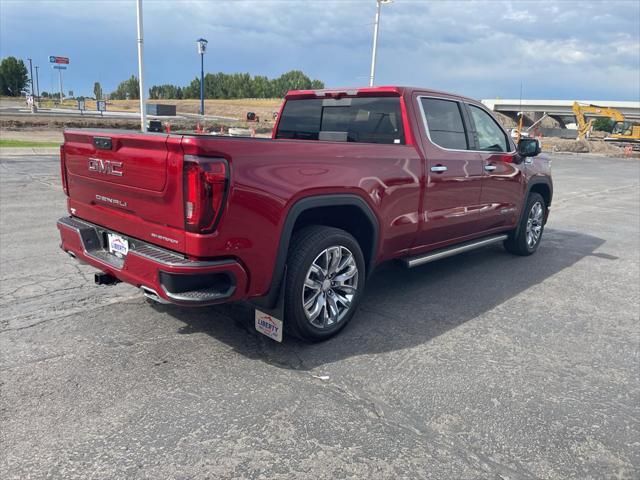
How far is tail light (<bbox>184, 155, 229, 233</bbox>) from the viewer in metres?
2.92

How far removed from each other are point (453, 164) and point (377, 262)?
49.8 inches

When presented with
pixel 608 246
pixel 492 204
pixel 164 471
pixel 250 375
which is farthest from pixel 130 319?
pixel 608 246

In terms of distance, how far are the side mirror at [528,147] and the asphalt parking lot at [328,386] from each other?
64.4 inches

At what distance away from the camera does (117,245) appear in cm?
364

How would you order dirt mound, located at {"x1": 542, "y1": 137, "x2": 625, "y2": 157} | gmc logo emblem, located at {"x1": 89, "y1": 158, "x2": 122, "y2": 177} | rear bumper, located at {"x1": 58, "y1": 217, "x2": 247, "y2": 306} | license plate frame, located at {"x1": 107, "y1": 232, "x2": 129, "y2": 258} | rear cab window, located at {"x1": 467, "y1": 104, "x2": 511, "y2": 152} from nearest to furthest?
rear bumper, located at {"x1": 58, "y1": 217, "x2": 247, "y2": 306} < gmc logo emblem, located at {"x1": 89, "y1": 158, "x2": 122, "y2": 177} < license plate frame, located at {"x1": 107, "y1": 232, "x2": 129, "y2": 258} < rear cab window, located at {"x1": 467, "y1": 104, "x2": 511, "y2": 152} < dirt mound, located at {"x1": 542, "y1": 137, "x2": 625, "y2": 157}

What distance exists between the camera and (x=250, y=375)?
338 cm

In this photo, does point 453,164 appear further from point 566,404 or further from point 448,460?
point 448,460

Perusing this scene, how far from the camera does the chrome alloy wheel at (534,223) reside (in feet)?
22.3

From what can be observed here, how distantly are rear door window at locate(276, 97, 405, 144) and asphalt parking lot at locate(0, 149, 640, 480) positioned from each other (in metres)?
1.52

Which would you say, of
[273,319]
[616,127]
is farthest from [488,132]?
[616,127]

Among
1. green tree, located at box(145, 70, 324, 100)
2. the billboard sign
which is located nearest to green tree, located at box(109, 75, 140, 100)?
green tree, located at box(145, 70, 324, 100)

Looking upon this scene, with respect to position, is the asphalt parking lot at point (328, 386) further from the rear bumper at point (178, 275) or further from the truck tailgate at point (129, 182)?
the truck tailgate at point (129, 182)

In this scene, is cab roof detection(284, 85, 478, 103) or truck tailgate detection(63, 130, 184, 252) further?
cab roof detection(284, 85, 478, 103)

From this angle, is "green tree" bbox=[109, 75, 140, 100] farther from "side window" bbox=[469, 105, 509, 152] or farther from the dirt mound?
"side window" bbox=[469, 105, 509, 152]
